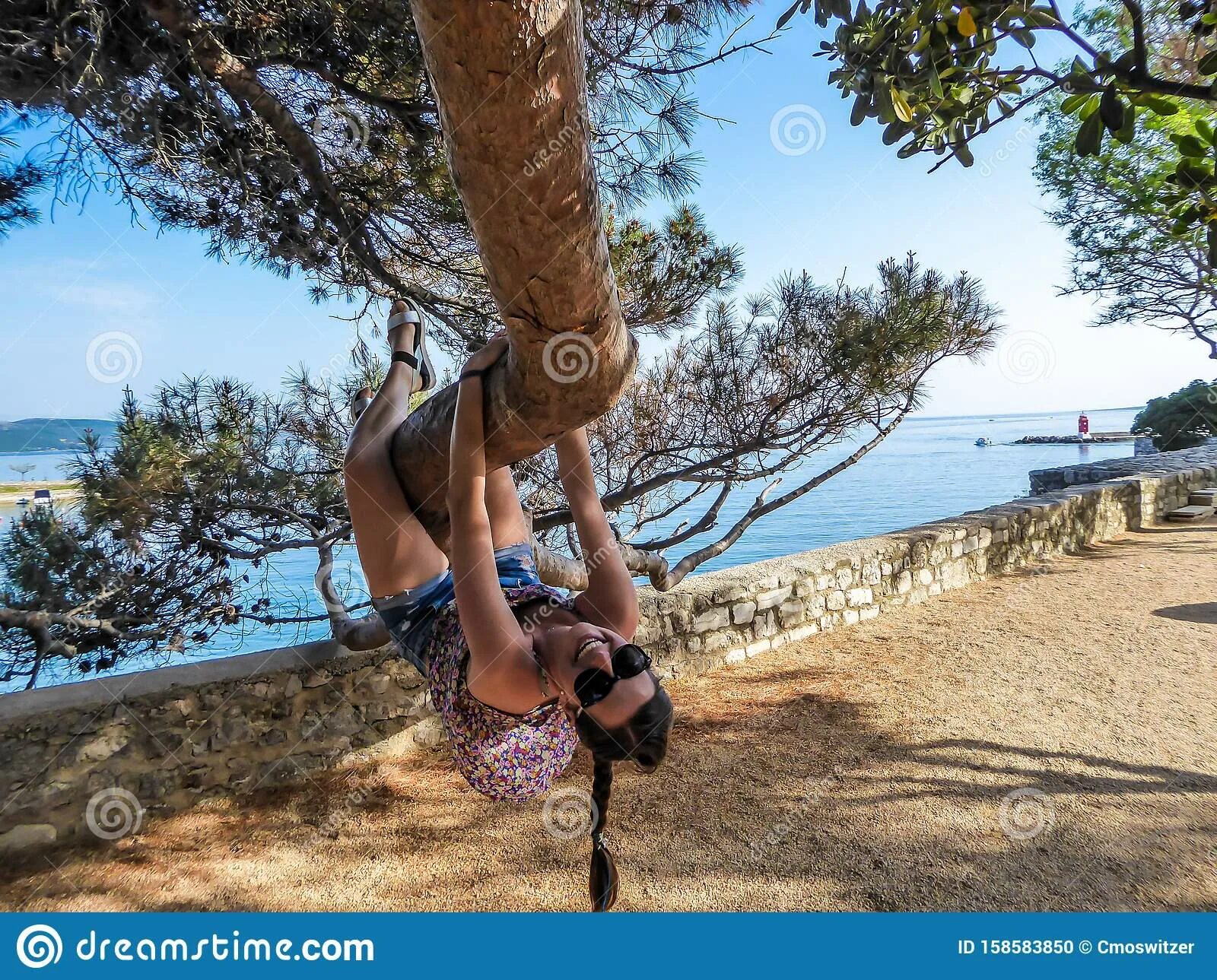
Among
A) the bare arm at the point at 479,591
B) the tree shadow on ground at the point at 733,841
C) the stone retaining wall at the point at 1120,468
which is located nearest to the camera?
the bare arm at the point at 479,591

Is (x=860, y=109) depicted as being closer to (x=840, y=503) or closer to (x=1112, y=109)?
(x=1112, y=109)

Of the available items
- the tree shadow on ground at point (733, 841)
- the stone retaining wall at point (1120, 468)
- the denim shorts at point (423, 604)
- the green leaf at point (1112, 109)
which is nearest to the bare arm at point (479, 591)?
the denim shorts at point (423, 604)

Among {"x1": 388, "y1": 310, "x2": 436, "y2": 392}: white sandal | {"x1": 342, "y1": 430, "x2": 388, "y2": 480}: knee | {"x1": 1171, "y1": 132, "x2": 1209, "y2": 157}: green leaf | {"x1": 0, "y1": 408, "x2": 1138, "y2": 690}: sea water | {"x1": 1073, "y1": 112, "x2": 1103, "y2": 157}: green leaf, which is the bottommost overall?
{"x1": 0, "y1": 408, "x2": 1138, "y2": 690}: sea water

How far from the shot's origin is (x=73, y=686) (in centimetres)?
265

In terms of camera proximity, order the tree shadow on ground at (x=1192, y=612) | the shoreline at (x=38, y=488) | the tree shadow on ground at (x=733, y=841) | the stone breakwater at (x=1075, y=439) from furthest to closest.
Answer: the stone breakwater at (x=1075, y=439) < the tree shadow on ground at (x=1192, y=612) < the shoreline at (x=38, y=488) < the tree shadow on ground at (x=733, y=841)

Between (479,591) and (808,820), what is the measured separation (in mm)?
2042

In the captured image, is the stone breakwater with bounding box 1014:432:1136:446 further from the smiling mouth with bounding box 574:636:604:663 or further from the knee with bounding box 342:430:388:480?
the knee with bounding box 342:430:388:480

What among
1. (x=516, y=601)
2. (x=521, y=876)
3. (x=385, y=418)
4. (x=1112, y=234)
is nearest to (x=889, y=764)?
(x=521, y=876)

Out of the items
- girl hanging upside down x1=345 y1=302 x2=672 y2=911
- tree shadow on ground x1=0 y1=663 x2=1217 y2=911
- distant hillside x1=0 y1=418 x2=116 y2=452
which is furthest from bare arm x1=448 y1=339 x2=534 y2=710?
distant hillside x1=0 y1=418 x2=116 y2=452

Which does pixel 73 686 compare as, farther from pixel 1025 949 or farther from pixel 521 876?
pixel 1025 949

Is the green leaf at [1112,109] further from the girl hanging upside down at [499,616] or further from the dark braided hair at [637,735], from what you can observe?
the dark braided hair at [637,735]

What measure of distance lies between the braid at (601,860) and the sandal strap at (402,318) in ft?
4.19

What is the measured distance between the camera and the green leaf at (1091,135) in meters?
1.56

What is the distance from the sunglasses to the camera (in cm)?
143
